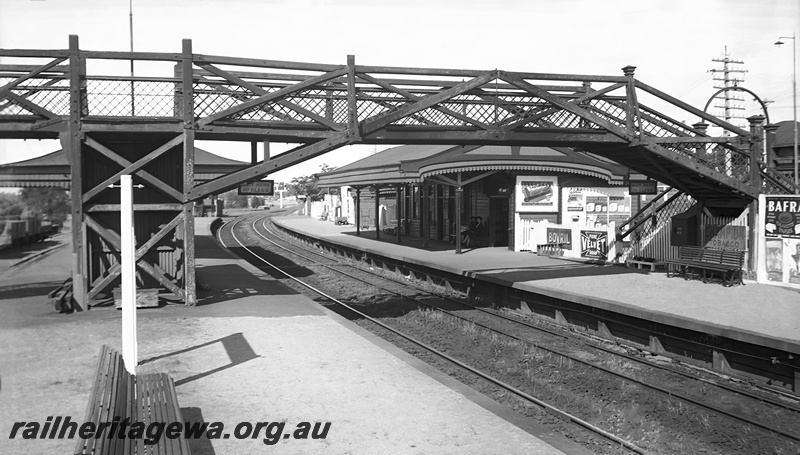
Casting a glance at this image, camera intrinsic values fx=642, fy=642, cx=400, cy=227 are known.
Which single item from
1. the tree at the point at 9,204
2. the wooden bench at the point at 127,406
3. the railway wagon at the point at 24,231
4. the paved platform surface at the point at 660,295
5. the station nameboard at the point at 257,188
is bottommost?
the paved platform surface at the point at 660,295

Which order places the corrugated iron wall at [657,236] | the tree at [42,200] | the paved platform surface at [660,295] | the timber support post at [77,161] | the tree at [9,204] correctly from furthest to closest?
the corrugated iron wall at [657,236], the timber support post at [77,161], the paved platform surface at [660,295], the tree at [42,200], the tree at [9,204]

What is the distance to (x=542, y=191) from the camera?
2150cm

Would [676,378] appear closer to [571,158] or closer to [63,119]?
[63,119]

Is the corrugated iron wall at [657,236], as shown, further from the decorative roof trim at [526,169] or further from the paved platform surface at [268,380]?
the paved platform surface at [268,380]

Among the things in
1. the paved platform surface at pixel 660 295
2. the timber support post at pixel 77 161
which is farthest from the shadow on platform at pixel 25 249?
the paved platform surface at pixel 660 295

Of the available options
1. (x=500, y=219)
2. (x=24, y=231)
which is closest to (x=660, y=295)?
(x=24, y=231)

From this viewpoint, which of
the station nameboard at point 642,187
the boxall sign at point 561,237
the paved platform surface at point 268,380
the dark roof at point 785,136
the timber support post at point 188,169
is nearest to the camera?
the paved platform surface at point 268,380

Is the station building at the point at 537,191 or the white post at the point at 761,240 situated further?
the station building at the point at 537,191

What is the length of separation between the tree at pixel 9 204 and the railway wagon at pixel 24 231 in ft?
4.19

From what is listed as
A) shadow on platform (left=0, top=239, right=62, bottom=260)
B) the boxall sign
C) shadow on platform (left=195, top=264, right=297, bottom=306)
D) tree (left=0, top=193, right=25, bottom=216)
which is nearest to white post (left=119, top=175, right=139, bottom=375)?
shadow on platform (left=0, top=239, right=62, bottom=260)

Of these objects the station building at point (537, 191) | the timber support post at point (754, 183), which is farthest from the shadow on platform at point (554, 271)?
the timber support post at point (754, 183)

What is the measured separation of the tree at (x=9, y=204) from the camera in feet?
12.5

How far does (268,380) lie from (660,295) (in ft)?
26.1

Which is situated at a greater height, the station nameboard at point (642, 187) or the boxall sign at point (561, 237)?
the station nameboard at point (642, 187)
